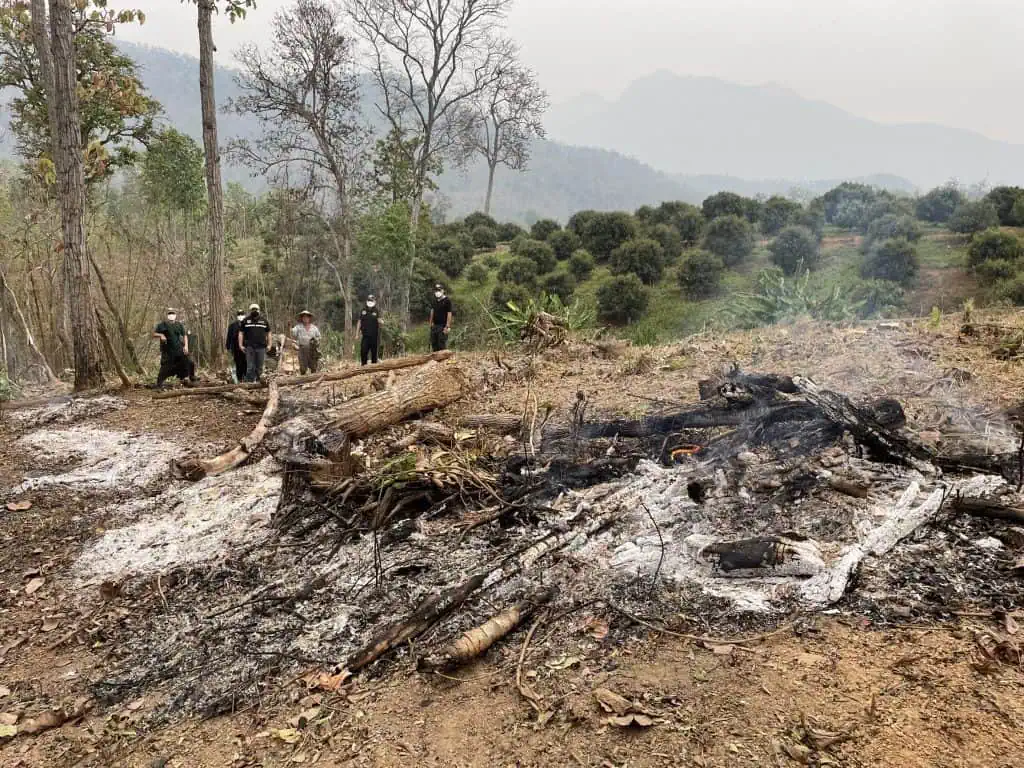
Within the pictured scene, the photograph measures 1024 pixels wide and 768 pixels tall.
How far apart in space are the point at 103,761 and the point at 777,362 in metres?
6.16

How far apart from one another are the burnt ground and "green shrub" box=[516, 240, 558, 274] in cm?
1715

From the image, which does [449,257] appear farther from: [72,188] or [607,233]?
[72,188]

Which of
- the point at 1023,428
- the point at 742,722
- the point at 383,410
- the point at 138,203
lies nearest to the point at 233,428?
the point at 383,410

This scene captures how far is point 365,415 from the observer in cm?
516

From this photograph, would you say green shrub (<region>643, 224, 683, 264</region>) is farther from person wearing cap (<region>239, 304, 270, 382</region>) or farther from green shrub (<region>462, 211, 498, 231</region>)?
person wearing cap (<region>239, 304, 270, 382</region>)

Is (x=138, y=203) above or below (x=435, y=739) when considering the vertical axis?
above

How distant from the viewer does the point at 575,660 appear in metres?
2.31

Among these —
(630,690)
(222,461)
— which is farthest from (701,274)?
(630,690)

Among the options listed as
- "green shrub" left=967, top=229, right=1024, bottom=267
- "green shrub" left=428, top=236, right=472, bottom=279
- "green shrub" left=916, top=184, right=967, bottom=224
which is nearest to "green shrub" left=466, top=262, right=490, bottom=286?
"green shrub" left=428, top=236, right=472, bottom=279

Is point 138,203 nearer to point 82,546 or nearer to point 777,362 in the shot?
point 82,546

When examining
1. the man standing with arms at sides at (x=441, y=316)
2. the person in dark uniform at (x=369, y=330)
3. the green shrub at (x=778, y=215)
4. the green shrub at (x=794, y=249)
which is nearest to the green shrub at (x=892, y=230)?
the green shrub at (x=794, y=249)

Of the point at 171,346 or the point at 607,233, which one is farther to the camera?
the point at 607,233

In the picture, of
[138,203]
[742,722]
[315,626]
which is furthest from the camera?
[138,203]

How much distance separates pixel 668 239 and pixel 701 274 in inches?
105
